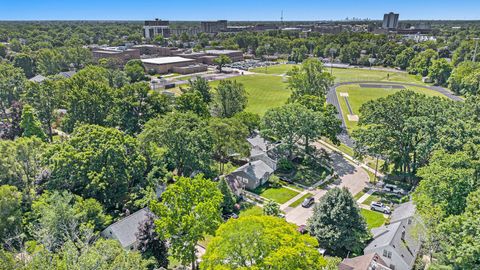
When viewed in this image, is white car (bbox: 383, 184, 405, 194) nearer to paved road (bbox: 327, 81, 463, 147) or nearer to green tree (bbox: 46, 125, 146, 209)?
paved road (bbox: 327, 81, 463, 147)

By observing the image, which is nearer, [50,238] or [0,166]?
[50,238]

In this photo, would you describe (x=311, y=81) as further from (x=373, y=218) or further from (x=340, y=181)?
(x=373, y=218)

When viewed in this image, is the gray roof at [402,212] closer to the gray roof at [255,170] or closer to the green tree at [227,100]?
the gray roof at [255,170]

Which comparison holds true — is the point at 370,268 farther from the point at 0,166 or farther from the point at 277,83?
the point at 277,83

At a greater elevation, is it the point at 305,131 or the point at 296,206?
the point at 305,131

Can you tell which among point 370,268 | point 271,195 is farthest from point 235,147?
point 370,268

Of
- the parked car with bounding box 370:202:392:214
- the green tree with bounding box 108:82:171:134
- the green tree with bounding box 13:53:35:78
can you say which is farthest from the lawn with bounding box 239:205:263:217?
the green tree with bounding box 13:53:35:78

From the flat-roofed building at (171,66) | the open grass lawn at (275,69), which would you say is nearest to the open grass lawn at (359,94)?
the open grass lawn at (275,69)
